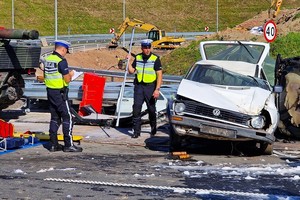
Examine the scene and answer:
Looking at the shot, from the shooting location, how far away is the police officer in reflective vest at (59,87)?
1225cm

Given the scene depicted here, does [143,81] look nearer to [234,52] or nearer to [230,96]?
[234,52]

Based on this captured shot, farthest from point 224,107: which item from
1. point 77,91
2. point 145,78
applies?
point 77,91

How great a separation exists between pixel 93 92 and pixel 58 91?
4.51 m

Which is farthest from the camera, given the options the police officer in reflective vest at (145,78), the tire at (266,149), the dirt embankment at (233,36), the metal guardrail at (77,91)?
the dirt embankment at (233,36)

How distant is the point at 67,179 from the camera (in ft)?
32.0

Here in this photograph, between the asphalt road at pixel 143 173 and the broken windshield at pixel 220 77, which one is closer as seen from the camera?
the asphalt road at pixel 143 173

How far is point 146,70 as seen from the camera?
14031 millimetres

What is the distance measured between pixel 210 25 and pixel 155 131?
236 feet

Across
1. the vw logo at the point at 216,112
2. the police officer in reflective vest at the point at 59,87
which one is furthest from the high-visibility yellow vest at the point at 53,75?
the vw logo at the point at 216,112

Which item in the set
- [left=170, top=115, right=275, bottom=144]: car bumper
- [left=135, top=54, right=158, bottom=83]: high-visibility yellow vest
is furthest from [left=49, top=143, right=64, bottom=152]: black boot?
[left=135, top=54, right=158, bottom=83]: high-visibility yellow vest

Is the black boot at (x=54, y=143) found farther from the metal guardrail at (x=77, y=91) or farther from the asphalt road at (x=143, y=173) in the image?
the metal guardrail at (x=77, y=91)

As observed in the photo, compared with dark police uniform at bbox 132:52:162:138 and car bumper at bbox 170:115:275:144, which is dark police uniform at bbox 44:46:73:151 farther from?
dark police uniform at bbox 132:52:162:138

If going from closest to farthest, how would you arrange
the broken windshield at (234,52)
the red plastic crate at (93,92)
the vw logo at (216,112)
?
the vw logo at (216,112), the broken windshield at (234,52), the red plastic crate at (93,92)

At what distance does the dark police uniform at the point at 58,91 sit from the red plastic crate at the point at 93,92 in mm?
4118
